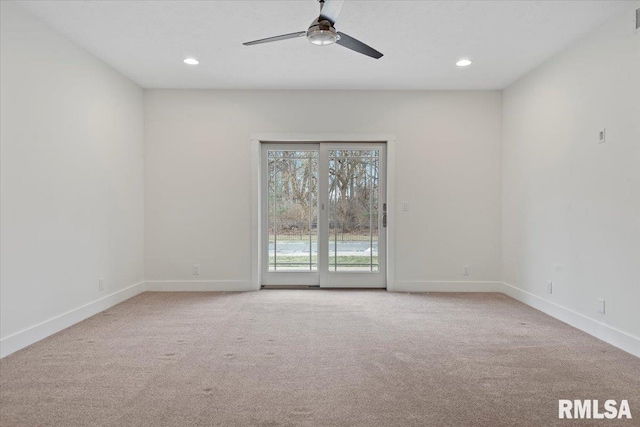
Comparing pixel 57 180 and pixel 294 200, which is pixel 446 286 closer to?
pixel 294 200

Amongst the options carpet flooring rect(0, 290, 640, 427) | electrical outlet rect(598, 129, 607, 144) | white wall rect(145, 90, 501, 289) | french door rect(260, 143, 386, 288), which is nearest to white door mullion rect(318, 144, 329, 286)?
french door rect(260, 143, 386, 288)

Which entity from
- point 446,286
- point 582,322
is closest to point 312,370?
point 582,322

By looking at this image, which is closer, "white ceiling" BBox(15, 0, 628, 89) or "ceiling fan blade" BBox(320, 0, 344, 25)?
"ceiling fan blade" BBox(320, 0, 344, 25)

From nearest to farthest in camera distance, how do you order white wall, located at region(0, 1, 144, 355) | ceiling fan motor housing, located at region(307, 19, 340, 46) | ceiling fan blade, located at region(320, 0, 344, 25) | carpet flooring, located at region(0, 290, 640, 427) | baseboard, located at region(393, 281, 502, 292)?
carpet flooring, located at region(0, 290, 640, 427) < ceiling fan blade, located at region(320, 0, 344, 25) < ceiling fan motor housing, located at region(307, 19, 340, 46) < white wall, located at region(0, 1, 144, 355) < baseboard, located at region(393, 281, 502, 292)

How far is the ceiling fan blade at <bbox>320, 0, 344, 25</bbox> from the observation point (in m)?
2.24

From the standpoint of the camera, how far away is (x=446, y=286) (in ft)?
15.8

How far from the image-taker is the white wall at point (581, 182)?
2.81m

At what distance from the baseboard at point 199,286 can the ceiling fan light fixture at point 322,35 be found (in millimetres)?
3296

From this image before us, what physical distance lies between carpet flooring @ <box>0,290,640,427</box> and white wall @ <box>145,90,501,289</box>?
1113mm

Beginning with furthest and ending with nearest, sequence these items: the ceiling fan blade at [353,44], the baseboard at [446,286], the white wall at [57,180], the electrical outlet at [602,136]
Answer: the baseboard at [446,286] → the electrical outlet at [602,136] → the white wall at [57,180] → the ceiling fan blade at [353,44]

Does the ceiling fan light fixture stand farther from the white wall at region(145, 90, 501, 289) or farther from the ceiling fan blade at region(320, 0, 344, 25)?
the white wall at region(145, 90, 501, 289)

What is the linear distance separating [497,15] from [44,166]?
4035mm

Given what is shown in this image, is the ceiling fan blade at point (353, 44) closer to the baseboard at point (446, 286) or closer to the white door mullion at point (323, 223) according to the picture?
the white door mullion at point (323, 223)

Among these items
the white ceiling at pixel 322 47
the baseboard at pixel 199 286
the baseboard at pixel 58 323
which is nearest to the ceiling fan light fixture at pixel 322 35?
the white ceiling at pixel 322 47
